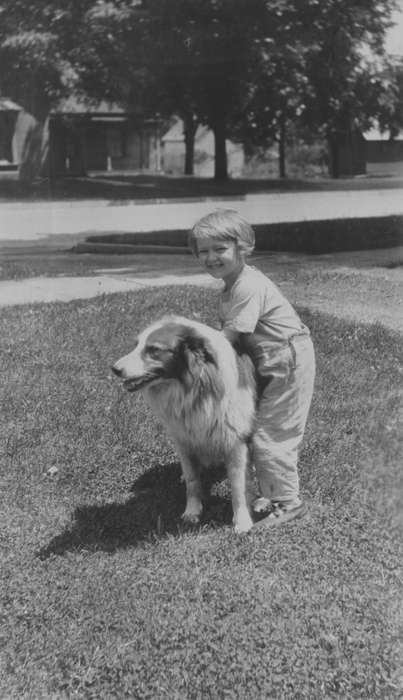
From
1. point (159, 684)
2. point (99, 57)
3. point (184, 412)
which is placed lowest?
point (159, 684)

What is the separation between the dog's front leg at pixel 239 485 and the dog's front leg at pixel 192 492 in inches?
9.9

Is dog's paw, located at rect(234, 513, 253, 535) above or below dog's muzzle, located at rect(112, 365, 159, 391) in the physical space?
below

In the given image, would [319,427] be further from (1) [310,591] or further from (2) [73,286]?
(2) [73,286]

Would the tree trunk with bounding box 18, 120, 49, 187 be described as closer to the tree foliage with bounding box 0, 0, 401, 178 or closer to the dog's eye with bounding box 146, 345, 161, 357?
the tree foliage with bounding box 0, 0, 401, 178

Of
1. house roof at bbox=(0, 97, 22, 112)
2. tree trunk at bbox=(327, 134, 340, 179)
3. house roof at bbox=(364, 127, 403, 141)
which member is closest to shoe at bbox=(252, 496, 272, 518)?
house roof at bbox=(364, 127, 403, 141)

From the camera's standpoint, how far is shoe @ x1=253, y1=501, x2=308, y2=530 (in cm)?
444

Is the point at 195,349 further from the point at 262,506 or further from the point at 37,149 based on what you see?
the point at 37,149

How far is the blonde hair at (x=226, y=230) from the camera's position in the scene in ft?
13.5

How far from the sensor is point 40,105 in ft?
107

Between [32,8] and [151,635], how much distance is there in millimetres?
14428

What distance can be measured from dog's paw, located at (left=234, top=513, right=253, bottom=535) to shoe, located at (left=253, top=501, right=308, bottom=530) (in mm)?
39

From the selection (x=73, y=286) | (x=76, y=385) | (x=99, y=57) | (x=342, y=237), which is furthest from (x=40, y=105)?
(x=76, y=385)

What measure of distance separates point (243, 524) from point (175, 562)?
0.50 m

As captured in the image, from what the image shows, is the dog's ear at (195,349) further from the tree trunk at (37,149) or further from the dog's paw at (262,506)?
the tree trunk at (37,149)
